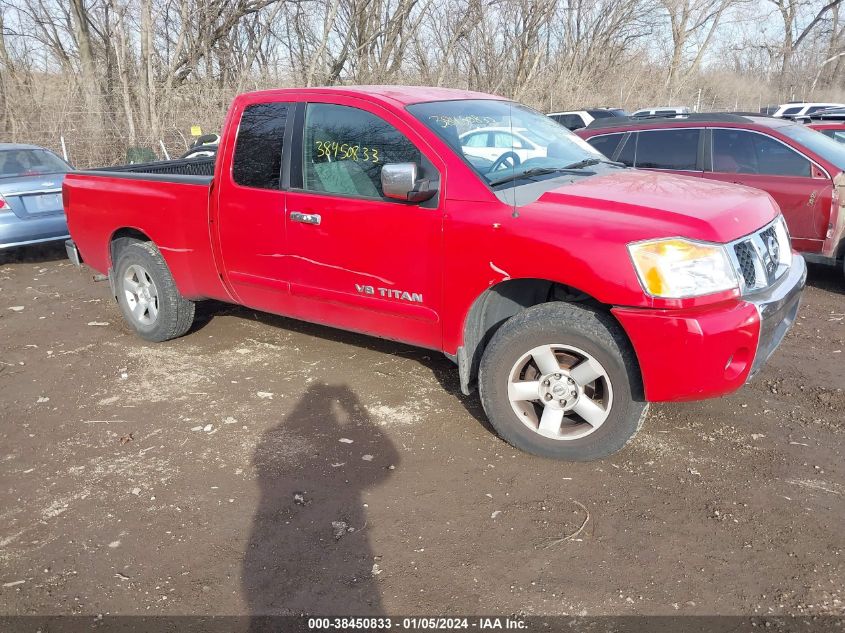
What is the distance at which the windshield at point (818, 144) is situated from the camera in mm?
6543

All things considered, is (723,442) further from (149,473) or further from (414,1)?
(414,1)

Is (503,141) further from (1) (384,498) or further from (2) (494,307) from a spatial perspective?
(1) (384,498)

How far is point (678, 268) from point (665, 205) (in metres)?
0.42

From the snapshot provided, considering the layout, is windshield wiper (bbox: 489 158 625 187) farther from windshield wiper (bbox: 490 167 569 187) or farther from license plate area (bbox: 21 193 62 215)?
license plate area (bbox: 21 193 62 215)

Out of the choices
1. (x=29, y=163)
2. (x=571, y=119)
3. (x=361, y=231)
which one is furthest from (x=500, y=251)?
(x=571, y=119)

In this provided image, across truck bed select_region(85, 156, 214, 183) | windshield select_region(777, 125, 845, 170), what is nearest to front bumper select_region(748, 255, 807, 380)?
windshield select_region(777, 125, 845, 170)

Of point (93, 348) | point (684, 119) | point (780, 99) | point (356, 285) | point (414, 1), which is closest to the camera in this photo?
point (356, 285)

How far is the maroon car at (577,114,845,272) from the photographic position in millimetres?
6379

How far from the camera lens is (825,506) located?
3148 millimetres

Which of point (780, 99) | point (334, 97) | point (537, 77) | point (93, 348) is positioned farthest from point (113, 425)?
point (780, 99)

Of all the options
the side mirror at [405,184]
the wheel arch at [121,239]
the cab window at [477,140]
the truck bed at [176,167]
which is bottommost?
A: the wheel arch at [121,239]

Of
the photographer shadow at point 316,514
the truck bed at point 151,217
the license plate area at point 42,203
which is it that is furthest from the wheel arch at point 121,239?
the license plate area at point 42,203

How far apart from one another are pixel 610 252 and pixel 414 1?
23954mm

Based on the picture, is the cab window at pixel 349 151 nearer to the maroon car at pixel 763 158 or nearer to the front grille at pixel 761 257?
the front grille at pixel 761 257
